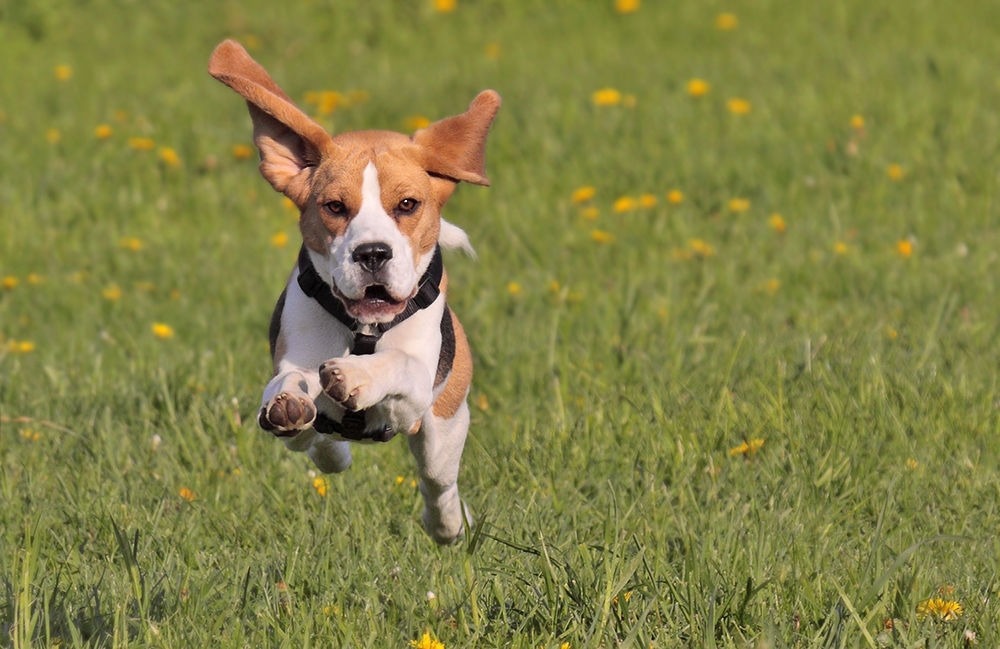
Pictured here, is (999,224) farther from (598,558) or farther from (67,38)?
(67,38)

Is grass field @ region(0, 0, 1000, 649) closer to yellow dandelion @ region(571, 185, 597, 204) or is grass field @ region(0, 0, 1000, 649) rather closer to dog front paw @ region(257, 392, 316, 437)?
yellow dandelion @ region(571, 185, 597, 204)

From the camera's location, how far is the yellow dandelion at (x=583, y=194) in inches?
299

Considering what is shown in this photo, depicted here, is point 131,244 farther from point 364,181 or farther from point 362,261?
point 362,261

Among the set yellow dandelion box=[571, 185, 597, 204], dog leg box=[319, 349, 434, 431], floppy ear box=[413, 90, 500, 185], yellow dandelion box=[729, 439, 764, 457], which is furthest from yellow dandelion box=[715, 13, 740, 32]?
dog leg box=[319, 349, 434, 431]

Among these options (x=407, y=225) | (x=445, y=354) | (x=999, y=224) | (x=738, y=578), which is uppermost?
(x=407, y=225)

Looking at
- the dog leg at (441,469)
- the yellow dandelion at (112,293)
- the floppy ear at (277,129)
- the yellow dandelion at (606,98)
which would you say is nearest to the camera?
the floppy ear at (277,129)

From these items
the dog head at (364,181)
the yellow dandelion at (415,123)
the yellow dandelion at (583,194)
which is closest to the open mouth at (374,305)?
the dog head at (364,181)

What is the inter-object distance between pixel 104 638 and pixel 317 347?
0.90 m

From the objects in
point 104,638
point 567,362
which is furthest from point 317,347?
point 567,362

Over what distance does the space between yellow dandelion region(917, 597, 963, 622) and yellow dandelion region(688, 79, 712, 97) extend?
5792mm

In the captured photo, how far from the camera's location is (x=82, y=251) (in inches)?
288

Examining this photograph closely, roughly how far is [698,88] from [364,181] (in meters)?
5.85

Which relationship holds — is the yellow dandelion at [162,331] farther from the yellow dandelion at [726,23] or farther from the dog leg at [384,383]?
the yellow dandelion at [726,23]

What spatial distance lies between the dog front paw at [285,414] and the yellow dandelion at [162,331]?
333cm
